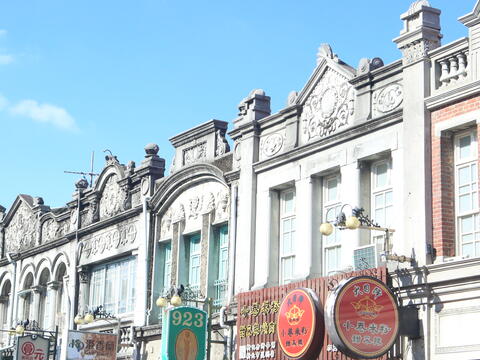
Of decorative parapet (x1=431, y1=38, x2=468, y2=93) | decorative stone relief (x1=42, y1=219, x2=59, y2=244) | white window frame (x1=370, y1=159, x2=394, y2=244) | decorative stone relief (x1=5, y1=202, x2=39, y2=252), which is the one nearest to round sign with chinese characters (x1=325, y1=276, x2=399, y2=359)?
white window frame (x1=370, y1=159, x2=394, y2=244)

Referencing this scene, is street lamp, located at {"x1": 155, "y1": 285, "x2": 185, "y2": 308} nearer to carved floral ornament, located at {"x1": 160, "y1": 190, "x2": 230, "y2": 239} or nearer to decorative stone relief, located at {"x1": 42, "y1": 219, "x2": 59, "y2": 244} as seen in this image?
carved floral ornament, located at {"x1": 160, "y1": 190, "x2": 230, "y2": 239}

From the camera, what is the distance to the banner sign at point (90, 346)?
28.2m

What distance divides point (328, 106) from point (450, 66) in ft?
12.8

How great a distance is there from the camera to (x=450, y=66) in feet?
66.2

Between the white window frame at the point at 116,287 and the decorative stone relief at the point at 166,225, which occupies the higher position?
the decorative stone relief at the point at 166,225

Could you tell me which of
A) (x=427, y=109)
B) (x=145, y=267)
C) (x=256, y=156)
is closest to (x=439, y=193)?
(x=427, y=109)

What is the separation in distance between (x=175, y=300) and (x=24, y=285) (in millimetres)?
14148

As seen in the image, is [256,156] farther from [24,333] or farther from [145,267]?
[24,333]

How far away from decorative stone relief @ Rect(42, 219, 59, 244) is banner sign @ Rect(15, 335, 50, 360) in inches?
178

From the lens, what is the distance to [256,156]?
25.7 m

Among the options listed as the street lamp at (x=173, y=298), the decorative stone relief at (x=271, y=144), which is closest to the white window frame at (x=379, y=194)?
the decorative stone relief at (x=271, y=144)

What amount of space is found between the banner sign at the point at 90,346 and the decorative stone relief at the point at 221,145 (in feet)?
19.6

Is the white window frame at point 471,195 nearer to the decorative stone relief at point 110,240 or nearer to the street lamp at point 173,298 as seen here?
the street lamp at point 173,298

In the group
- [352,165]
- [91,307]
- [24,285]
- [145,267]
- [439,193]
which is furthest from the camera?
[24,285]
